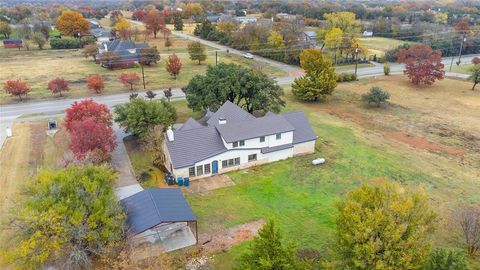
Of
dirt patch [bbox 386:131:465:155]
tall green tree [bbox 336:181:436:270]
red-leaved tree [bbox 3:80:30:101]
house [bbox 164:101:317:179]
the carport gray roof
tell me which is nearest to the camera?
tall green tree [bbox 336:181:436:270]

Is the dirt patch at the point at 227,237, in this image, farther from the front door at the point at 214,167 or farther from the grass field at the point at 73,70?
the grass field at the point at 73,70

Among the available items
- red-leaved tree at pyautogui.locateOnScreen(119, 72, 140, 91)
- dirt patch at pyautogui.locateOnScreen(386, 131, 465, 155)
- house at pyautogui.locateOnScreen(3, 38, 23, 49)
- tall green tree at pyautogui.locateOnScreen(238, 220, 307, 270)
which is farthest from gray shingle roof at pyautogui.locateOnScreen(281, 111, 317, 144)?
house at pyautogui.locateOnScreen(3, 38, 23, 49)

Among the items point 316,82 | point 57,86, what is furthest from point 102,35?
point 316,82

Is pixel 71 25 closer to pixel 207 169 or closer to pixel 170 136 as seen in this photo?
pixel 170 136

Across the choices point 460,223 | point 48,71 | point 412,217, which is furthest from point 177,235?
point 48,71

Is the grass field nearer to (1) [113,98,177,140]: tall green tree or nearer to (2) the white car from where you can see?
(2) the white car
